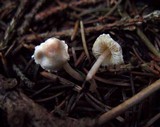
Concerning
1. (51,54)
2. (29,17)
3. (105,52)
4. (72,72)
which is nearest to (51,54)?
(51,54)

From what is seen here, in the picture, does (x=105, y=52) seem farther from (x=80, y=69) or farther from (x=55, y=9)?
(x=55, y=9)

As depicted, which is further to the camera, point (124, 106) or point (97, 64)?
point (97, 64)

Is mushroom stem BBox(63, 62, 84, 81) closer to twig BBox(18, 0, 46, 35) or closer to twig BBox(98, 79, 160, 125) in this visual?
twig BBox(98, 79, 160, 125)

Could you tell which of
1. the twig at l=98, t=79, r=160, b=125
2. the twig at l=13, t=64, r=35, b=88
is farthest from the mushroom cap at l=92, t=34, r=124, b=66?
the twig at l=13, t=64, r=35, b=88

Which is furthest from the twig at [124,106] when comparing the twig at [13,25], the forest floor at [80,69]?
the twig at [13,25]

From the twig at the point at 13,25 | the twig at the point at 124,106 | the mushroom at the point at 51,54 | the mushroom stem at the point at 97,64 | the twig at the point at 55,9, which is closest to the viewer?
the twig at the point at 124,106

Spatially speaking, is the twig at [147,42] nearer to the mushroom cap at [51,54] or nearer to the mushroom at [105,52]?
the mushroom at [105,52]
